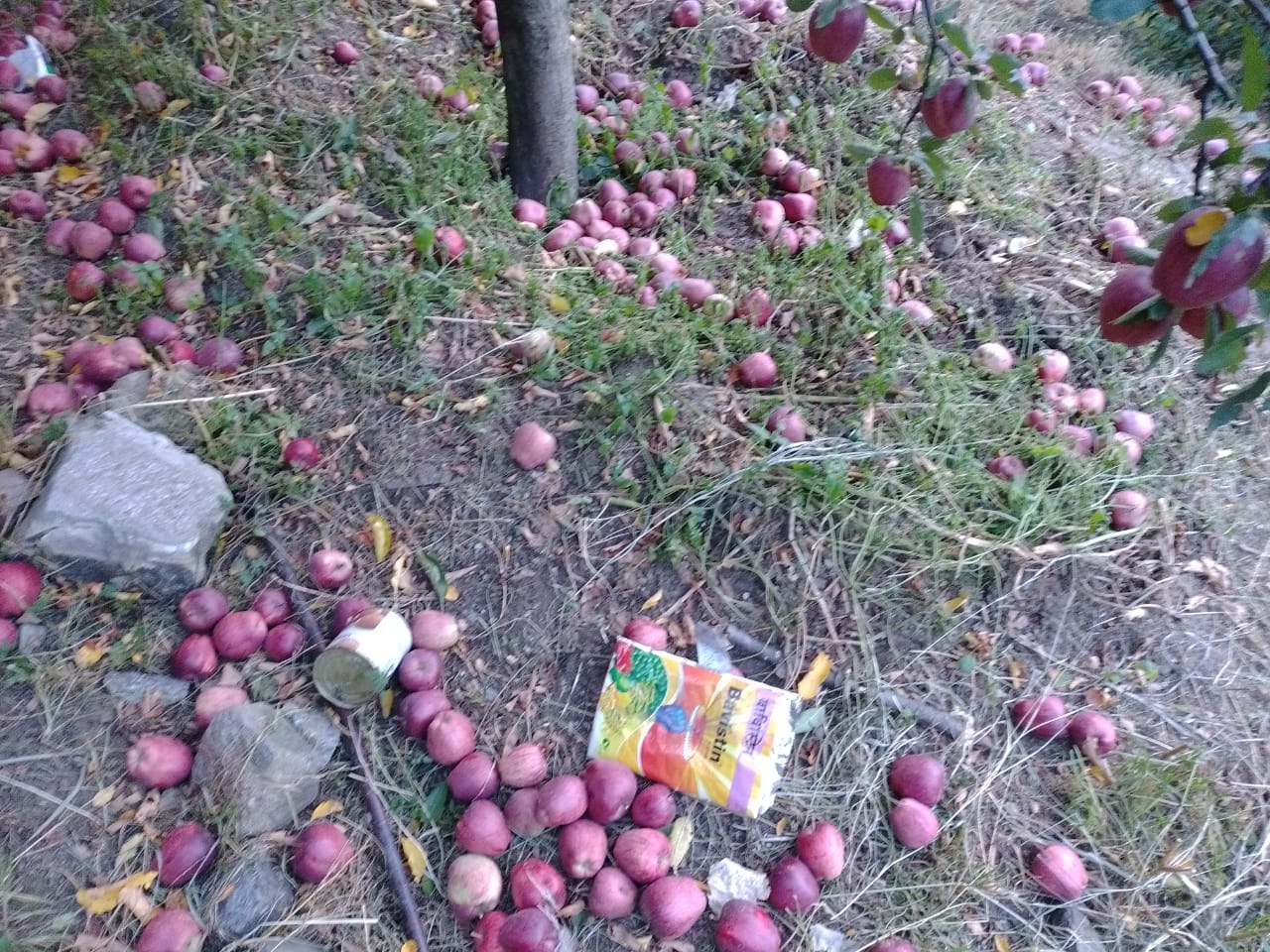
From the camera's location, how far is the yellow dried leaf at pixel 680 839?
206 cm

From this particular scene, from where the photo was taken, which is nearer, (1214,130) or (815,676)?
(1214,130)

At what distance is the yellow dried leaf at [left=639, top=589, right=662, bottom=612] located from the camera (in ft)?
7.78

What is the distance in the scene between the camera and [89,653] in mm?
2213

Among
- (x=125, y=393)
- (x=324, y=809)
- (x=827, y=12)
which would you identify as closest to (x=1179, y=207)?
(x=827, y=12)

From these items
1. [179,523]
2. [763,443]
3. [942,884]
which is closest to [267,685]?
[179,523]

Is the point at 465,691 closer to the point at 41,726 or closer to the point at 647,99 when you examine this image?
the point at 41,726

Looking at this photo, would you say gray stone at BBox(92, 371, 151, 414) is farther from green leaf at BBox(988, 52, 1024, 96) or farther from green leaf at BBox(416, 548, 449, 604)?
green leaf at BBox(988, 52, 1024, 96)

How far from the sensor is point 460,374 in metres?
2.71

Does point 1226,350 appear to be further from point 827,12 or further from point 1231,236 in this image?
point 827,12

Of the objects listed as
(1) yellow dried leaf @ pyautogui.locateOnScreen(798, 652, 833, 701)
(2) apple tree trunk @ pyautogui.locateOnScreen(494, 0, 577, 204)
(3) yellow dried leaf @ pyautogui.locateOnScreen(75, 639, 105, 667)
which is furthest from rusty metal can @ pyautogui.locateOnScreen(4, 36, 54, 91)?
(1) yellow dried leaf @ pyautogui.locateOnScreen(798, 652, 833, 701)

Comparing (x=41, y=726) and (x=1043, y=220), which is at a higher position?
(x=1043, y=220)

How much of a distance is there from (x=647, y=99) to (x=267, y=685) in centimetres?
255

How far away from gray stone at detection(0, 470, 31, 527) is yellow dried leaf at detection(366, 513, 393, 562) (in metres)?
0.86

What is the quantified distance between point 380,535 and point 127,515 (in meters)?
0.59
